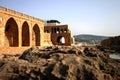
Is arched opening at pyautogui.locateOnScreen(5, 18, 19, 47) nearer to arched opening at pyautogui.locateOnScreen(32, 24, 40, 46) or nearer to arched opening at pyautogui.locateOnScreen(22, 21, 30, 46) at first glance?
arched opening at pyautogui.locateOnScreen(22, 21, 30, 46)

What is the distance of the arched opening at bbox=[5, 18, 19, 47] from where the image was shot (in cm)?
2427

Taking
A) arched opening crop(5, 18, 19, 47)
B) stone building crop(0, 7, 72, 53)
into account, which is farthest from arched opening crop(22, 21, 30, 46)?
arched opening crop(5, 18, 19, 47)

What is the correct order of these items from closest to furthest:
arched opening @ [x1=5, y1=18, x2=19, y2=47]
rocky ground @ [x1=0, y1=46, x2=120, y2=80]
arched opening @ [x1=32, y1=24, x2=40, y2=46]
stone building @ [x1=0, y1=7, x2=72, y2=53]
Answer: rocky ground @ [x1=0, y1=46, x2=120, y2=80] < stone building @ [x1=0, y1=7, x2=72, y2=53] < arched opening @ [x1=5, y1=18, x2=19, y2=47] < arched opening @ [x1=32, y1=24, x2=40, y2=46]

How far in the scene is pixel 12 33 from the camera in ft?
82.0

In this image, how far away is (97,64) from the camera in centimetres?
479

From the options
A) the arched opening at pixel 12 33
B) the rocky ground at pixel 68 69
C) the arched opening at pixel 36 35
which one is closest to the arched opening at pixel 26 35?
the arched opening at pixel 12 33

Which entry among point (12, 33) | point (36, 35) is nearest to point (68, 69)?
point (12, 33)

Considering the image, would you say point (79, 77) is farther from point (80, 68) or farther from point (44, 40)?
point (44, 40)

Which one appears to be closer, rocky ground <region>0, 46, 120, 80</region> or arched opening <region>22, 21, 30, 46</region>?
rocky ground <region>0, 46, 120, 80</region>

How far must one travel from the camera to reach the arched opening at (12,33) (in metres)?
24.3

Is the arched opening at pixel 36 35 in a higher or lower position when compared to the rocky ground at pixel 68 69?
higher

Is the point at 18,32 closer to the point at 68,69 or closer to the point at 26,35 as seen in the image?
the point at 26,35

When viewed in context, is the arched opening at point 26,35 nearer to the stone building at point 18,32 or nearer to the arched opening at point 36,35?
the stone building at point 18,32

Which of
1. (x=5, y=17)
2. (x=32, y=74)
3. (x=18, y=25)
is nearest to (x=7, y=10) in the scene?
(x=5, y=17)
